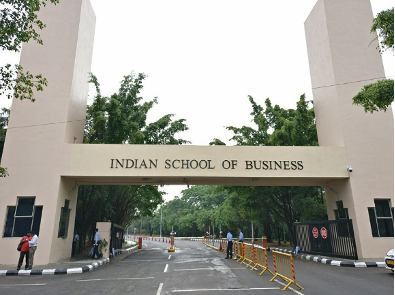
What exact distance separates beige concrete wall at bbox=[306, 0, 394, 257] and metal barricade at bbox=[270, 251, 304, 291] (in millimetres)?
7166

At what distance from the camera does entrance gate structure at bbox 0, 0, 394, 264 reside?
14.7 metres

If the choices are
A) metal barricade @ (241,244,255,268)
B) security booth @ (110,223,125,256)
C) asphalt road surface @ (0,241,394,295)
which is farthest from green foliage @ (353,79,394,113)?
security booth @ (110,223,125,256)

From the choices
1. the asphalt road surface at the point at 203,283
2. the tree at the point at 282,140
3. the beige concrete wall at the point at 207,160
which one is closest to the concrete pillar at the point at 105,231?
the beige concrete wall at the point at 207,160

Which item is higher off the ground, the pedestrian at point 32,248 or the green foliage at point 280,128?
the green foliage at point 280,128

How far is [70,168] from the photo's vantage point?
49.5 ft

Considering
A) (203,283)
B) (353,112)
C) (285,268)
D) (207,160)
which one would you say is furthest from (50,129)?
(353,112)

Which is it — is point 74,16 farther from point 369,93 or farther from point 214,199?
point 214,199

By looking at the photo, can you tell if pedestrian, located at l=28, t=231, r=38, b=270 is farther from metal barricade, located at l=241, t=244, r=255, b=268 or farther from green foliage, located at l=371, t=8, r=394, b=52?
green foliage, located at l=371, t=8, r=394, b=52

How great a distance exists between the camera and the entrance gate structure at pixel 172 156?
1466 centimetres

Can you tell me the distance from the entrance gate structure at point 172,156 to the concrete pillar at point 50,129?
0.05 meters

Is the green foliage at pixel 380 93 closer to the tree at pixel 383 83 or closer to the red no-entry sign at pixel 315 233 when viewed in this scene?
the tree at pixel 383 83

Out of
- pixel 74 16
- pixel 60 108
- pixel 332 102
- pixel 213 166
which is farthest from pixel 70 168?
pixel 332 102

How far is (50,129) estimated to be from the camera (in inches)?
611

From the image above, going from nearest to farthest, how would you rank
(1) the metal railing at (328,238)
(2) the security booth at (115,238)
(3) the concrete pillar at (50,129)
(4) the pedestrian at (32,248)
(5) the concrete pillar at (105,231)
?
(4) the pedestrian at (32,248), (1) the metal railing at (328,238), (3) the concrete pillar at (50,129), (5) the concrete pillar at (105,231), (2) the security booth at (115,238)
